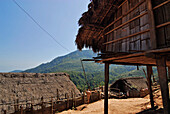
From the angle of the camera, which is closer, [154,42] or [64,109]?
[154,42]

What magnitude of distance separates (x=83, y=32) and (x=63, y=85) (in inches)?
362

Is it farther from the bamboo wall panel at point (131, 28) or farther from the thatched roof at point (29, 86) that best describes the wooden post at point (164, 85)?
the thatched roof at point (29, 86)

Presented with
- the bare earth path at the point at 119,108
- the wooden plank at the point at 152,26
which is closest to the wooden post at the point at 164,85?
the wooden plank at the point at 152,26

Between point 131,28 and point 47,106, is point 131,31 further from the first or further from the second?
point 47,106

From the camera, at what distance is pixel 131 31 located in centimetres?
403

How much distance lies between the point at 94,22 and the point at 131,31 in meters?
1.99

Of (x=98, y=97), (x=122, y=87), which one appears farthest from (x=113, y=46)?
(x=122, y=87)

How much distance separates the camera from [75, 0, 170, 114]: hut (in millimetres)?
2971

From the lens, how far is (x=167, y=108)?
8.86 feet

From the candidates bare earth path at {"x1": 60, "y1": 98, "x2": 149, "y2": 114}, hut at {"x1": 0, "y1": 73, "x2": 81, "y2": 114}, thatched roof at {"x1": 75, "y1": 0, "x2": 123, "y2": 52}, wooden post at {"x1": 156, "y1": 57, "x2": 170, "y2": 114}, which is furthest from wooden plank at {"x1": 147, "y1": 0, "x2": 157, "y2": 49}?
hut at {"x1": 0, "y1": 73, "x2": 81, "y2": 114}

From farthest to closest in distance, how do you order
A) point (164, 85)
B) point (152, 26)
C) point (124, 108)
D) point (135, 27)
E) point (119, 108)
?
point (119, 108)
point (124, 108)
point (135, 27)
point (152, 26)
point (164, 85)

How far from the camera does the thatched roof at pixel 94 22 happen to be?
185 inches

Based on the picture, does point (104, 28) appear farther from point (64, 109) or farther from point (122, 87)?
point (122, 87)

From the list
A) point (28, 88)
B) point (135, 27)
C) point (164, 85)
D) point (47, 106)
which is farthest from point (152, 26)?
point (28, 88)
